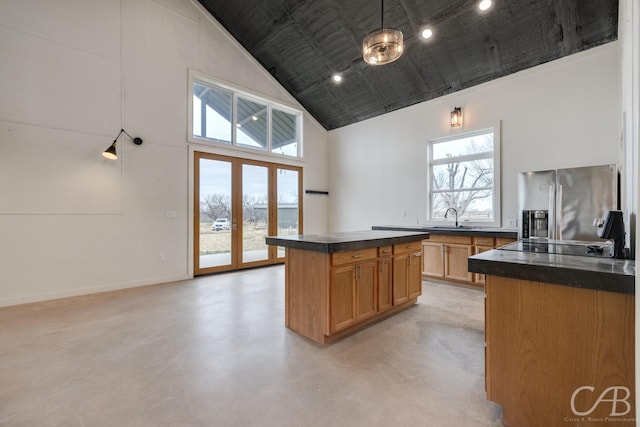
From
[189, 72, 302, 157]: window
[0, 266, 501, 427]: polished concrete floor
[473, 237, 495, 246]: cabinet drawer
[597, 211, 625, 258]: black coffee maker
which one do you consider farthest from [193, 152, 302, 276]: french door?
[597, 211, 625, 258]: black coffee maker

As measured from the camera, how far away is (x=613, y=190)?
3.23 m

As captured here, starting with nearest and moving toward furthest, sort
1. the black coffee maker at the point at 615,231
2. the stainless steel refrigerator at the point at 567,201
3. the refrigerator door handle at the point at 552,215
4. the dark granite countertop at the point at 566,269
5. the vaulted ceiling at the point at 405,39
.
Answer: the dark granite countertop at the point at 566,269 → the black coffee maker at the point at 615,231 → the stainless steel refrigerator at the point at 567,201 → the refrigerator door handle at the point at 552,215 → the vaulted ceiling at the point at 405,39

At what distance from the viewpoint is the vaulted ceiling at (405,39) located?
3.64 meters

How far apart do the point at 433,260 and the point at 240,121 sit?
4608mm

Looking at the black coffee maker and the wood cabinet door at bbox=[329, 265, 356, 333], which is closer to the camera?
the black coffee maker

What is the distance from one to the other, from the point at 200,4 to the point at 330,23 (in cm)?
252

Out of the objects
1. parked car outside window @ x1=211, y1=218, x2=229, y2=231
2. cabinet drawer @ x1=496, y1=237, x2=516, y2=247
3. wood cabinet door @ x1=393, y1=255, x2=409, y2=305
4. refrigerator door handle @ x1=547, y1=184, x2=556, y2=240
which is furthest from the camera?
parked car outside window @ x1=211, y1=218, x2=229, y2=231

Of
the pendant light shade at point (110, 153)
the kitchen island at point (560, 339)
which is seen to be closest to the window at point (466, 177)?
the kitchen island at point (560, 339)

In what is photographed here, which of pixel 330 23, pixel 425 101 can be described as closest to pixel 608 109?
pixel 425 101

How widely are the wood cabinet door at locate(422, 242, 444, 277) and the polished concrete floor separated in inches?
47.0

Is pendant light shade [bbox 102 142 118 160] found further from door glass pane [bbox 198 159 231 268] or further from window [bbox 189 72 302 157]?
door glass pane [bbox 198 159 231 268]

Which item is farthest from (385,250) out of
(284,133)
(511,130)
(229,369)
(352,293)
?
(284,133)

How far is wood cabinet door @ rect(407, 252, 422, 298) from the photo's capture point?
11.1 ft

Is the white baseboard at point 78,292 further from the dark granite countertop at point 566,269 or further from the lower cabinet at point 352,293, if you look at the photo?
the dark granite countertop at point 566,269
